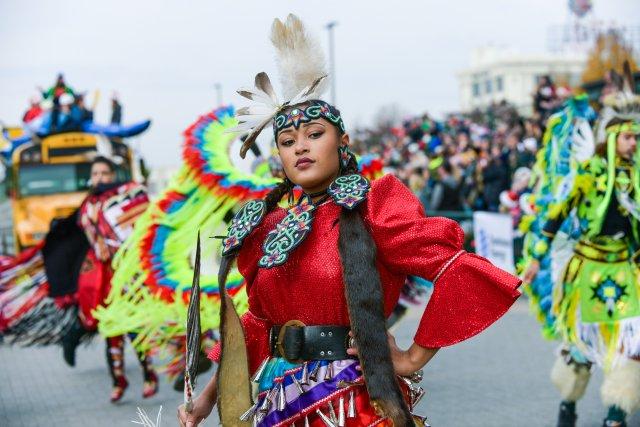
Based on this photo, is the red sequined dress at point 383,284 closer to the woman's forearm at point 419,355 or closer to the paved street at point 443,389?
the woman's forearm at point 419,355

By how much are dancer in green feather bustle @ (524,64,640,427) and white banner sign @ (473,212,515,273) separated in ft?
18.5

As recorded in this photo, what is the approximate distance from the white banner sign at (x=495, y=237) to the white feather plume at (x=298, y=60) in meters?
8.82

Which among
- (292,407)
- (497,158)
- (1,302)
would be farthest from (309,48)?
(497,158)

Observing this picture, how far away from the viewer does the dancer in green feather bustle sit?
6004 millimetres

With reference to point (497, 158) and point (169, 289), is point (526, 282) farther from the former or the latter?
point (497, 158)

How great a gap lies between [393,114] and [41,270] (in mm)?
57453

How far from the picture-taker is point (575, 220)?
6.17 meters

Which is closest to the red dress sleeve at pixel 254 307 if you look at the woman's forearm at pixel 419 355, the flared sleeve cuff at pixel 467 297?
the woman's forearm at pixel 419 355

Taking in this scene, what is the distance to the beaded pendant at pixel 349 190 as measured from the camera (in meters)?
3.05

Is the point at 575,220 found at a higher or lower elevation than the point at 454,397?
higher

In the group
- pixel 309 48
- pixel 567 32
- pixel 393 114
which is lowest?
pixel 393 114

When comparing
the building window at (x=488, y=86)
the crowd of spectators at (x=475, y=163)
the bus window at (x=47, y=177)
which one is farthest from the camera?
the building window at (x=488, y=86)

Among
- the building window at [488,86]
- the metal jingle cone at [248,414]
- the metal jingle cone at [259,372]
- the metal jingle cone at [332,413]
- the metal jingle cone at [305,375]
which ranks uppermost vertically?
the metal jingle cone at [305,375]

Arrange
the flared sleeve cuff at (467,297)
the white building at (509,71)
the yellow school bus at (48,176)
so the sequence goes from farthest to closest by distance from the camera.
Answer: the white building at (509,71) → the yellow school bus at (48,176) → the flared sleeve cuff at (467,297)
